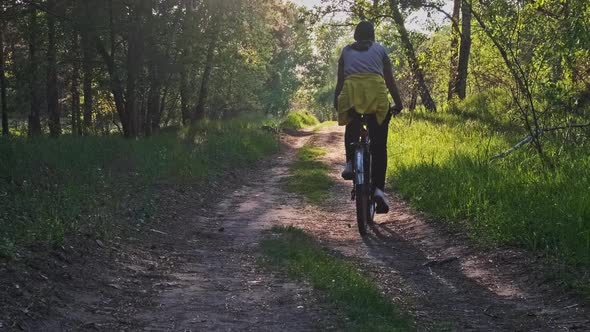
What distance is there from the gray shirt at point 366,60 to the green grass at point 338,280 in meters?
1.89

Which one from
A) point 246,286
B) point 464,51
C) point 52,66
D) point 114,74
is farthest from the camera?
point 464,51

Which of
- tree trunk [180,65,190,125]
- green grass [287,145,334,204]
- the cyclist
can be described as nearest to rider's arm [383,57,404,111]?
the cyclist

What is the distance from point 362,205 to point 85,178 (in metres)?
4.12

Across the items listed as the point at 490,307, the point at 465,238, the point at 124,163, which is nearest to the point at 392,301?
the point at 490,307

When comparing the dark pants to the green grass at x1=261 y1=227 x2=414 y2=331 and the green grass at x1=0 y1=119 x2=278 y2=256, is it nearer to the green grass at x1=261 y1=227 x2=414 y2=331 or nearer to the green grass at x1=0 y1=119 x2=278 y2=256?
the green grass at x1=261 y1=227 x2=414 y2=331

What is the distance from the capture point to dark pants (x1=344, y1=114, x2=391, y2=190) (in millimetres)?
6191

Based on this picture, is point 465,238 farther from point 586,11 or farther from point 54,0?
point 54,0

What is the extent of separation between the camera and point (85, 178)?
7785mm

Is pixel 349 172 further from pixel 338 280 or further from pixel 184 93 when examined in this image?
pixel 184 93

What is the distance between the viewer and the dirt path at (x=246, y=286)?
135 inches

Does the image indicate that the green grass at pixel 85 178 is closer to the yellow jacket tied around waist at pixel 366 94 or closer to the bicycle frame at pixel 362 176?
the bicycle frame at pixel 362 176

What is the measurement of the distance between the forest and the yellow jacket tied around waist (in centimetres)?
155

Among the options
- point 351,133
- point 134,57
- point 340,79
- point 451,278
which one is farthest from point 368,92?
point 134,57

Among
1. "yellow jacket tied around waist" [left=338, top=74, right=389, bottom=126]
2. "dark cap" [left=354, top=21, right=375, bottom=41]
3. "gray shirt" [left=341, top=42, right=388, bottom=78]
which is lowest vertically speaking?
"yellow jacket tied around waist" [left=338, top=74, right=389, bottom=126]
